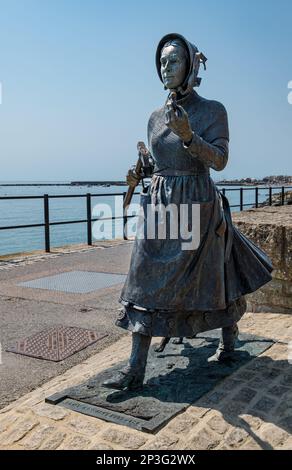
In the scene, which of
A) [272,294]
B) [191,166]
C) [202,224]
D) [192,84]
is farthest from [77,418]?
[272,294]

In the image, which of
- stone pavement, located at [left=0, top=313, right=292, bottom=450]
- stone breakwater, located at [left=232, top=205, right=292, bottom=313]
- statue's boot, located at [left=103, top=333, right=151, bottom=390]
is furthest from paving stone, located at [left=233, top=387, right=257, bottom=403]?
stone breakwater, located at [left=232, top=205, right=292, bottom=313]

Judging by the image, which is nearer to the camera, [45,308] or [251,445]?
[251,445]

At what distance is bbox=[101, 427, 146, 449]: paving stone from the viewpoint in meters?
2.61

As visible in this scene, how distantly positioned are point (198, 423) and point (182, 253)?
960 millimetres

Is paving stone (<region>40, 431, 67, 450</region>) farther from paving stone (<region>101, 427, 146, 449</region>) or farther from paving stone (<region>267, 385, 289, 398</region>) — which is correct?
paving stone (<region>267, 385, 289, 398</region>)

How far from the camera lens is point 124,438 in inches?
105

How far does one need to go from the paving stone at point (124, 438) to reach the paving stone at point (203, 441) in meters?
0.25

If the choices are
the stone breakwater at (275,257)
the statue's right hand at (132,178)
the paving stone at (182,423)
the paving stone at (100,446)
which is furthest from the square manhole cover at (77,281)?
the paving stone at (100,446)

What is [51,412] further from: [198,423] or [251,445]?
[251,445]

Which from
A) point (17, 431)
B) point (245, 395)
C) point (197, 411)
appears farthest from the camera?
point (245, 395)

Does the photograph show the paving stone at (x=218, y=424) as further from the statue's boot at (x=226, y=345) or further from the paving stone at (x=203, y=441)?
the statue's boot at (x=226, y=345)

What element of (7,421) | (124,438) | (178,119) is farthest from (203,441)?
(178,119)

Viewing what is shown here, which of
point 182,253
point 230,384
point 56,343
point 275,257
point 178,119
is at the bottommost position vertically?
point 56,343

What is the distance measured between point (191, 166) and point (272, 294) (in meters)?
2.64
